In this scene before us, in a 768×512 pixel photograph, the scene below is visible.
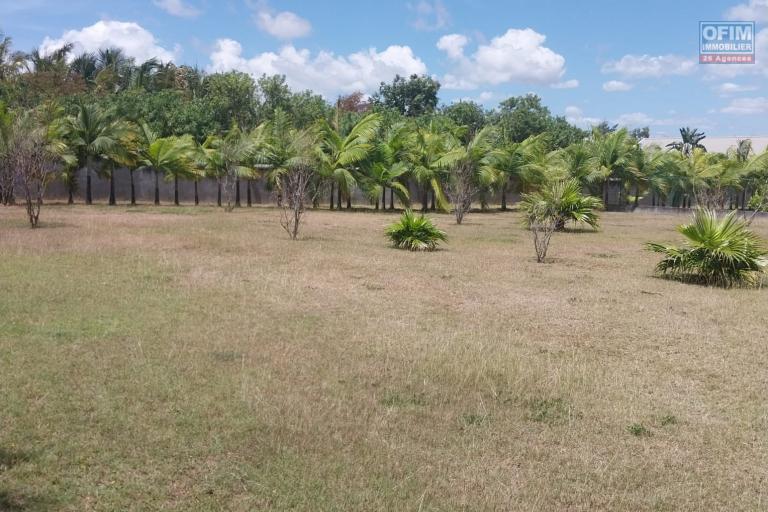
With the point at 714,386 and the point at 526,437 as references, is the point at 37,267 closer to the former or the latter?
the point at 526,437

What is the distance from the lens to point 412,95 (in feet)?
181

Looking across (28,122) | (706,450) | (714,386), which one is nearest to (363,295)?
(714,386)

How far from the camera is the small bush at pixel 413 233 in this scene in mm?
14094

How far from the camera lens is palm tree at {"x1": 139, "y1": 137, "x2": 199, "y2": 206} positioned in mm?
26891

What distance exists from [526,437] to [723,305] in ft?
19.0

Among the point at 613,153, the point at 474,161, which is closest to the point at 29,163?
the point at 474,161

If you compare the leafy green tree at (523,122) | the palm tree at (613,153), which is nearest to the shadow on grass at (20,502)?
the palm tree at (613,153)

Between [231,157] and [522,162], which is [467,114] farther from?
[231,157]

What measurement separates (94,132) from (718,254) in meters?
22.4

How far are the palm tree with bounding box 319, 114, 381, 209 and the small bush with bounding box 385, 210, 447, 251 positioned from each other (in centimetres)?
1323

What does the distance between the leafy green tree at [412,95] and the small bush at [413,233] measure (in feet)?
135

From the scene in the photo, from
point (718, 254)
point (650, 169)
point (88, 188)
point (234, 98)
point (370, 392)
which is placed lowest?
point (370, 392)

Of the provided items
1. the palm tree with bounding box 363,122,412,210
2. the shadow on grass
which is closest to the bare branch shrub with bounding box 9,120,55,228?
the shadow on grass

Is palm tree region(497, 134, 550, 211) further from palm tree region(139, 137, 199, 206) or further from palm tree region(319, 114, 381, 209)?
palm tree region(139, 137, 199, 206)
